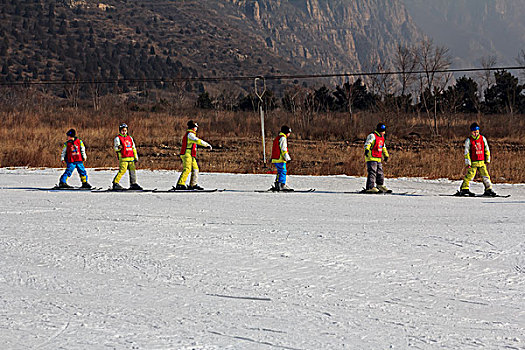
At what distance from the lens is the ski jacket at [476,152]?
→ 1362 cm

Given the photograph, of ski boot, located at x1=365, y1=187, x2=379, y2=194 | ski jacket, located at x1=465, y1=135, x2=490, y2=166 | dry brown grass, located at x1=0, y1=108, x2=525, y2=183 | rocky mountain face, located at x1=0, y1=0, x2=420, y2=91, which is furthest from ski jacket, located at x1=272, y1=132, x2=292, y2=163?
rocky mountain face, located at x1=0, y1=0, x2=420, y2=91

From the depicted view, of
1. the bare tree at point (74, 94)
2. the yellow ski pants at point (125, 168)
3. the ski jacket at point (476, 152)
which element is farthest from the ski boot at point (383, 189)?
the bare tree at point (74, 94)

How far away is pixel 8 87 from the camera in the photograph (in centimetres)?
6938

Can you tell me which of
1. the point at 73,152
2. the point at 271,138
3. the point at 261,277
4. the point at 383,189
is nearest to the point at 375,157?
the point at 383,189

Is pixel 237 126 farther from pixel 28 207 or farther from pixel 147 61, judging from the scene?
pixel 147 61

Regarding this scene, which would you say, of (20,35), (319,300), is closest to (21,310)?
(319,300)

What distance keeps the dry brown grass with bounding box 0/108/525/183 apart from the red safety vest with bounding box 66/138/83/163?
24.4 feet

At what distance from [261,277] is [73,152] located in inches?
405

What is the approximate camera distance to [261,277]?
6449mm

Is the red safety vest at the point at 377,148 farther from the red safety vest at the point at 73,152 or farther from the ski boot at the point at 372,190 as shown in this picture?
the red safety vest at the point at 73,152

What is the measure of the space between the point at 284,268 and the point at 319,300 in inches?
49.3

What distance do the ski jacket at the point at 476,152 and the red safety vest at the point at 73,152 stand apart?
9990mm

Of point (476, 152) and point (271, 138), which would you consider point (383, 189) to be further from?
point (271, 138)

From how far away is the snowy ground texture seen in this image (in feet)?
15.7
